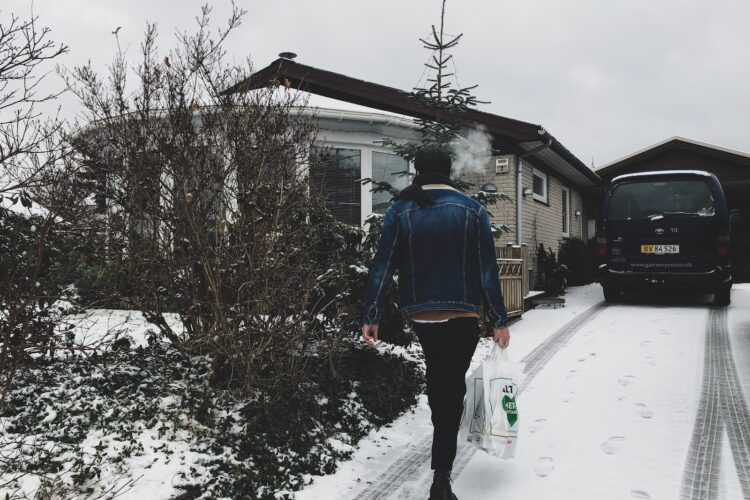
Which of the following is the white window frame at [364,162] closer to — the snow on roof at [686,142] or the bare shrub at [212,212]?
the bare shrub at [212,212]

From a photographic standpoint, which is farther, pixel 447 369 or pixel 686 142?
pixel 686 142

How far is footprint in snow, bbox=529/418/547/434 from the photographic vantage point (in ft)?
13.6

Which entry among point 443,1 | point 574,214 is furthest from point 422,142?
point 574,214

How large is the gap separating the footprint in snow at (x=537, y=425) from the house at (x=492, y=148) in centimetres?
414

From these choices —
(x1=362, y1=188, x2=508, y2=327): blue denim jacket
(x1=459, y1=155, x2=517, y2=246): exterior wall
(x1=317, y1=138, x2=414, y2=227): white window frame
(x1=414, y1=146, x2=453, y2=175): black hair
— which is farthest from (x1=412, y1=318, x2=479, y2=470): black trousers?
(x1=459, y1=155, x2=517, y2=246): exterior wall

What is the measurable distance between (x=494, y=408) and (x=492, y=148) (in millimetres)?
9693

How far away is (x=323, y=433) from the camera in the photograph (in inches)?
152

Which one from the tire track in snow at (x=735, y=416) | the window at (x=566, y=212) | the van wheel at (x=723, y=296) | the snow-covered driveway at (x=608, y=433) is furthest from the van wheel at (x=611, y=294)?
the window at (x=566, y=212)

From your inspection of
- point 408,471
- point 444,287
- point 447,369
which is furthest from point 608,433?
point 444,287

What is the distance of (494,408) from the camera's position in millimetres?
3191

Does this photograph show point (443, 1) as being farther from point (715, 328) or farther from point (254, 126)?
point (715, 328)

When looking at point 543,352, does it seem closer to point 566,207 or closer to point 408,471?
point 408,471

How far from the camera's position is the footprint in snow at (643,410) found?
4.31 m

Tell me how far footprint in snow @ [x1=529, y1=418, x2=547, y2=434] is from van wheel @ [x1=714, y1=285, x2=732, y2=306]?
6.26 m
